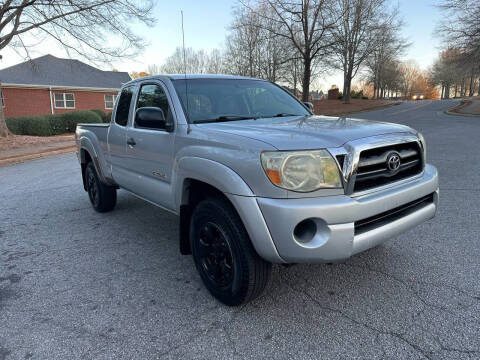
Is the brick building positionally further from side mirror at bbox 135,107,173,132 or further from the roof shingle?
side mirror at bbox 135,107,173,132

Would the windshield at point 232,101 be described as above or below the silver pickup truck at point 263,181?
above

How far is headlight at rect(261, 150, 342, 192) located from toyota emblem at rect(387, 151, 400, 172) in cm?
56

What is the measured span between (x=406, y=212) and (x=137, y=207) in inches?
159

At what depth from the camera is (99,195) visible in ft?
16.7

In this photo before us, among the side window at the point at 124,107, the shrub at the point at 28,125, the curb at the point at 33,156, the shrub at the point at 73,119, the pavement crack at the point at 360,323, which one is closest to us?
the pavement crack at the point at 360,323

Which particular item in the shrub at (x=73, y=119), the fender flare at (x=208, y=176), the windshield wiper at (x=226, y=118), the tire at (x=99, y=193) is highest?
the windshield wiper at (x=226, y=118)

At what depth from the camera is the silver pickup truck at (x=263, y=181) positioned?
2246 millimetres

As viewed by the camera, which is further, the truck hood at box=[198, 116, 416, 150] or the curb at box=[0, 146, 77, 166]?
the curb at box=[0, 146, 77, 166]

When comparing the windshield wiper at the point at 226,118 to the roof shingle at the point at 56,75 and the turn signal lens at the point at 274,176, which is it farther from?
the roof shingle at the point at 56,75

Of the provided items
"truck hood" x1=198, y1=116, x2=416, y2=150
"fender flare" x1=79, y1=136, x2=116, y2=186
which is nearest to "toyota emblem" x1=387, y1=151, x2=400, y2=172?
"truck hood" x1=198, y1=116, x2=416, y2=150

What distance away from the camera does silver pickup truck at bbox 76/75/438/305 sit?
2.25 m

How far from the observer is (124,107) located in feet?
14.3

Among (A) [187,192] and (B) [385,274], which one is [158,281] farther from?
(B) [385,274]

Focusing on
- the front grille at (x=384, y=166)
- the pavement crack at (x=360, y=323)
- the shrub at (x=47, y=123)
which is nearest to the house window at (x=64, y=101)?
the shrub at (x=47, y=123)
